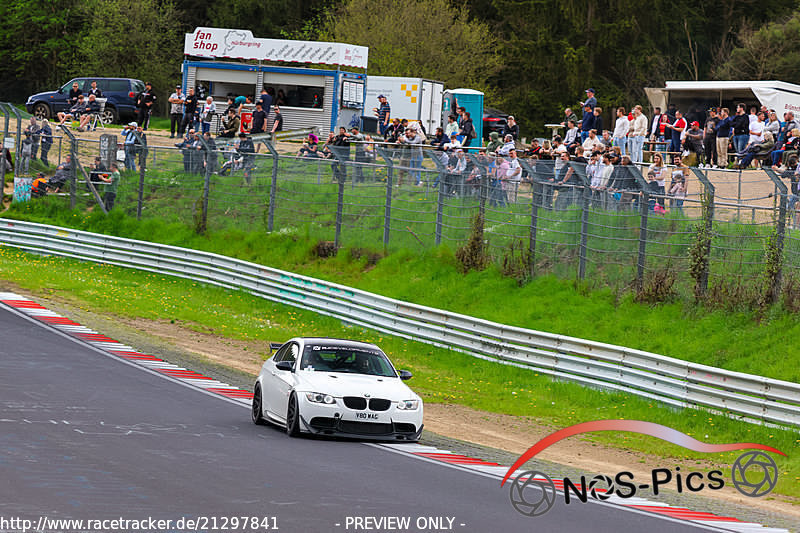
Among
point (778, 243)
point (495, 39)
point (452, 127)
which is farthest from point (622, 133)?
point (495, 39)

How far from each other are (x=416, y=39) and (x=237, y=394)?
40463 mm

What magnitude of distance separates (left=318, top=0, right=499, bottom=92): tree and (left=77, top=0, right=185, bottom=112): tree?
33.0 ft

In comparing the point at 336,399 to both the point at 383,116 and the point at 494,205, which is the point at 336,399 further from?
the point at 383,116

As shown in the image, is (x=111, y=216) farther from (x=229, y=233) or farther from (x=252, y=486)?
(x=252, y=486)

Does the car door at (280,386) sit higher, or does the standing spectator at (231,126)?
the standing spectator at (231,126)

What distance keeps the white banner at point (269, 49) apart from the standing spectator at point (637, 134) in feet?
53.6

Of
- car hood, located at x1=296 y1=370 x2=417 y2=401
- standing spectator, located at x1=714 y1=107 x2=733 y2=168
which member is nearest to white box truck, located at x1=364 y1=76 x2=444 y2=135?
standing spectator, located at x1=714 y1=107 x2=733 y2=168

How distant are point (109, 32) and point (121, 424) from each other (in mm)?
52141

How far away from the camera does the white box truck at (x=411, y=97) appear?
43219 mm

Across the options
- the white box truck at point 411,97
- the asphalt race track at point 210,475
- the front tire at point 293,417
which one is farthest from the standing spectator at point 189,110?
the front tire at point 293,417

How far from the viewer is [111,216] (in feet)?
112

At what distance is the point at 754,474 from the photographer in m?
15.1

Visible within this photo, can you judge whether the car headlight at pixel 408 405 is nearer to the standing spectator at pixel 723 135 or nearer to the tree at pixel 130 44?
the standing spectator at pixel 723 135

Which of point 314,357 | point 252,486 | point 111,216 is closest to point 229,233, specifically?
point 111,216
